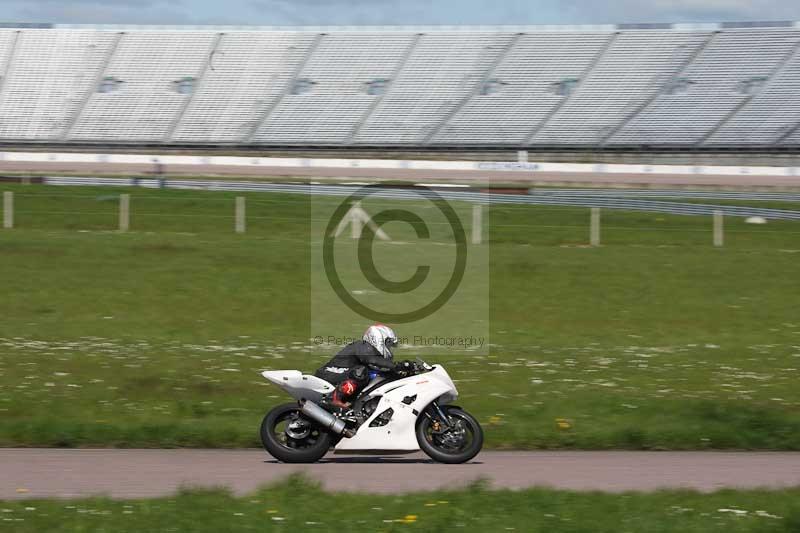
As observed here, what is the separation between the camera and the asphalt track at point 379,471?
8.59 m

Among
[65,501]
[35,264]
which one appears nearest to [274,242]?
[35,264]

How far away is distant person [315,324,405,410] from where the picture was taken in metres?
9.88

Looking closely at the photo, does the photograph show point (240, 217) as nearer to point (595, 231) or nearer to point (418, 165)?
point (595, 231)

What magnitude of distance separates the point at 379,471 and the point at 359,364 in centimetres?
103

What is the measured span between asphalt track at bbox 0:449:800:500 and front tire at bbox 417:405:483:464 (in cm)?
11

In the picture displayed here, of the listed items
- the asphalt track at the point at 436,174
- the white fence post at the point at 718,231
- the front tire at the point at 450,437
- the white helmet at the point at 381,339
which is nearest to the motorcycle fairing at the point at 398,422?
the front tire at the point at 450,437

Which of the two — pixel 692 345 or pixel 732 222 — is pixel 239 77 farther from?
pixel 692 345

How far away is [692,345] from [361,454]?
25.2ft

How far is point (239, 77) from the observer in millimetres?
72000

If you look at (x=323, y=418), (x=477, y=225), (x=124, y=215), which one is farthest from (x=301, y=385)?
(x=124, y=215)

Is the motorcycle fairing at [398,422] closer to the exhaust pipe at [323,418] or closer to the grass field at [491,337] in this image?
the exhaust pipe at [323,418]

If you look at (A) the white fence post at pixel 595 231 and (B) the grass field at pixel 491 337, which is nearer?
(B) the grass field at pixel 491 337

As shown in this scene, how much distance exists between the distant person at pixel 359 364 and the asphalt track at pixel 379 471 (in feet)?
2.13

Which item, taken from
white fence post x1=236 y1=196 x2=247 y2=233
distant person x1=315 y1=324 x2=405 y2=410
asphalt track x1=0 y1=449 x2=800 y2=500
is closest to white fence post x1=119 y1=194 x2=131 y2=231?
white fence post x1=236 y1=196 x2=247 y2=233
